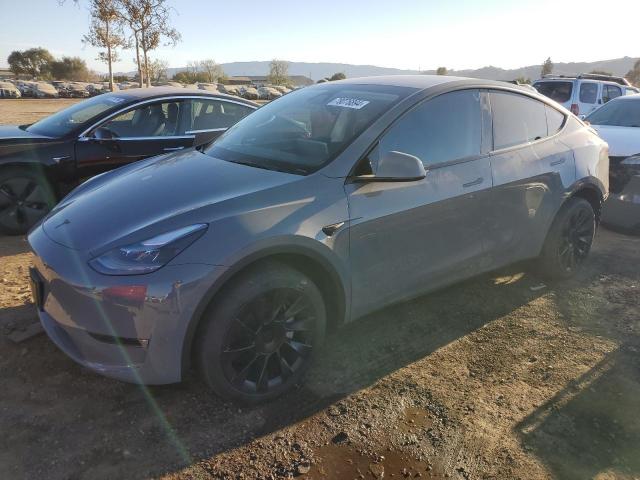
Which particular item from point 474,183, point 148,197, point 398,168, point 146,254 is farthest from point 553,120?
point 146,254

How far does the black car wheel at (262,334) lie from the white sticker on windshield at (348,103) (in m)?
1.26

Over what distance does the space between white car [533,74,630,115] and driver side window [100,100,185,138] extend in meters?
10.6

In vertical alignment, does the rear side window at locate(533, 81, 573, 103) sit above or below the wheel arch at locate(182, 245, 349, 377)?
above

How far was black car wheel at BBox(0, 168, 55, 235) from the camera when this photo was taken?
522 centimetres

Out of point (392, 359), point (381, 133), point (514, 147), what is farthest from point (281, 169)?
point (514, 147)

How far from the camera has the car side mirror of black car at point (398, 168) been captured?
2.83 m

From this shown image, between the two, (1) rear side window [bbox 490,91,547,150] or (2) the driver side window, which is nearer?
(1) rear side window [bbox 490,91,547,150]

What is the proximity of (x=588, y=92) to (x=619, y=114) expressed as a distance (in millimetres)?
6706

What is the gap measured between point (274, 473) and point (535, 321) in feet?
7.83

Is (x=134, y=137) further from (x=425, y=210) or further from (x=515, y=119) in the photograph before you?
(x=515, y=119)

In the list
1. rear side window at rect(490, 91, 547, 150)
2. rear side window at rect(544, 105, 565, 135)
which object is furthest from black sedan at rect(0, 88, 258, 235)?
rear side window at rect(544, 105, 565, 135)

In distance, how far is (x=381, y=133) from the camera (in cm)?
303

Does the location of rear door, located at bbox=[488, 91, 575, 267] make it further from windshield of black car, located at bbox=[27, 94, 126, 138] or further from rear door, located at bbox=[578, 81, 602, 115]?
rear door, located at bbox=[578, 81, 602, 115]

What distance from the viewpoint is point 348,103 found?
3.39 meters
